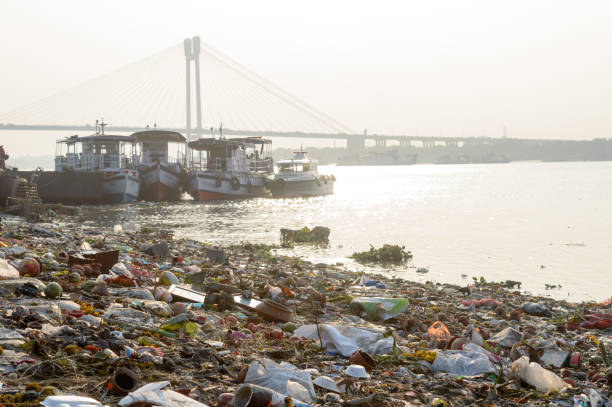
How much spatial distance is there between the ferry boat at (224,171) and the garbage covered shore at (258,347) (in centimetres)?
2465

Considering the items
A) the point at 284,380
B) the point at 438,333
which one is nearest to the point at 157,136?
the point at 438,333

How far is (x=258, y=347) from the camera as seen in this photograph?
12.6 feet

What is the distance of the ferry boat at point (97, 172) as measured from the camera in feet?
85.8

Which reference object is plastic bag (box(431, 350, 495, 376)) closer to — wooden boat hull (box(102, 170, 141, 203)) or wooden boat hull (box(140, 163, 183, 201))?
wooden boat hull (box(102, 170, 141, 203))

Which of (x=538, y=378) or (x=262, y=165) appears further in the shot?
(x=262, y=165)

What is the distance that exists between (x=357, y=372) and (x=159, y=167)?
2734cm

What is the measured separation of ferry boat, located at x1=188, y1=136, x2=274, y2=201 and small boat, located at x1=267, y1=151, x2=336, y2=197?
1.30 metres

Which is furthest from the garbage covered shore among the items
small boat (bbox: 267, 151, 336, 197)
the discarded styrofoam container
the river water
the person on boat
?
small boat (bbox: 267, 151, 336, 197)

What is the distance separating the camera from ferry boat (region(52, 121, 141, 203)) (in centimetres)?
2614

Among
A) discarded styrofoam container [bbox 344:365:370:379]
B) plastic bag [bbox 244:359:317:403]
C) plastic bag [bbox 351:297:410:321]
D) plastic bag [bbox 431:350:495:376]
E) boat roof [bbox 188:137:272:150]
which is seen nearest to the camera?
plastic bag [bbox 244:359:317:403]

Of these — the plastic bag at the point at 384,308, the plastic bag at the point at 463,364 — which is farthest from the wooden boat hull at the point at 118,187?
the plastic bag at the point at 463,364

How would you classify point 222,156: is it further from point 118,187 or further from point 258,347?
point 258,347

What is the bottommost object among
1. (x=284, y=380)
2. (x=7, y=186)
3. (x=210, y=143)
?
(x=284, y=380)

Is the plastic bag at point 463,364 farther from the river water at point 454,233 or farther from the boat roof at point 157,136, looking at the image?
the boat roof at point 157,136
